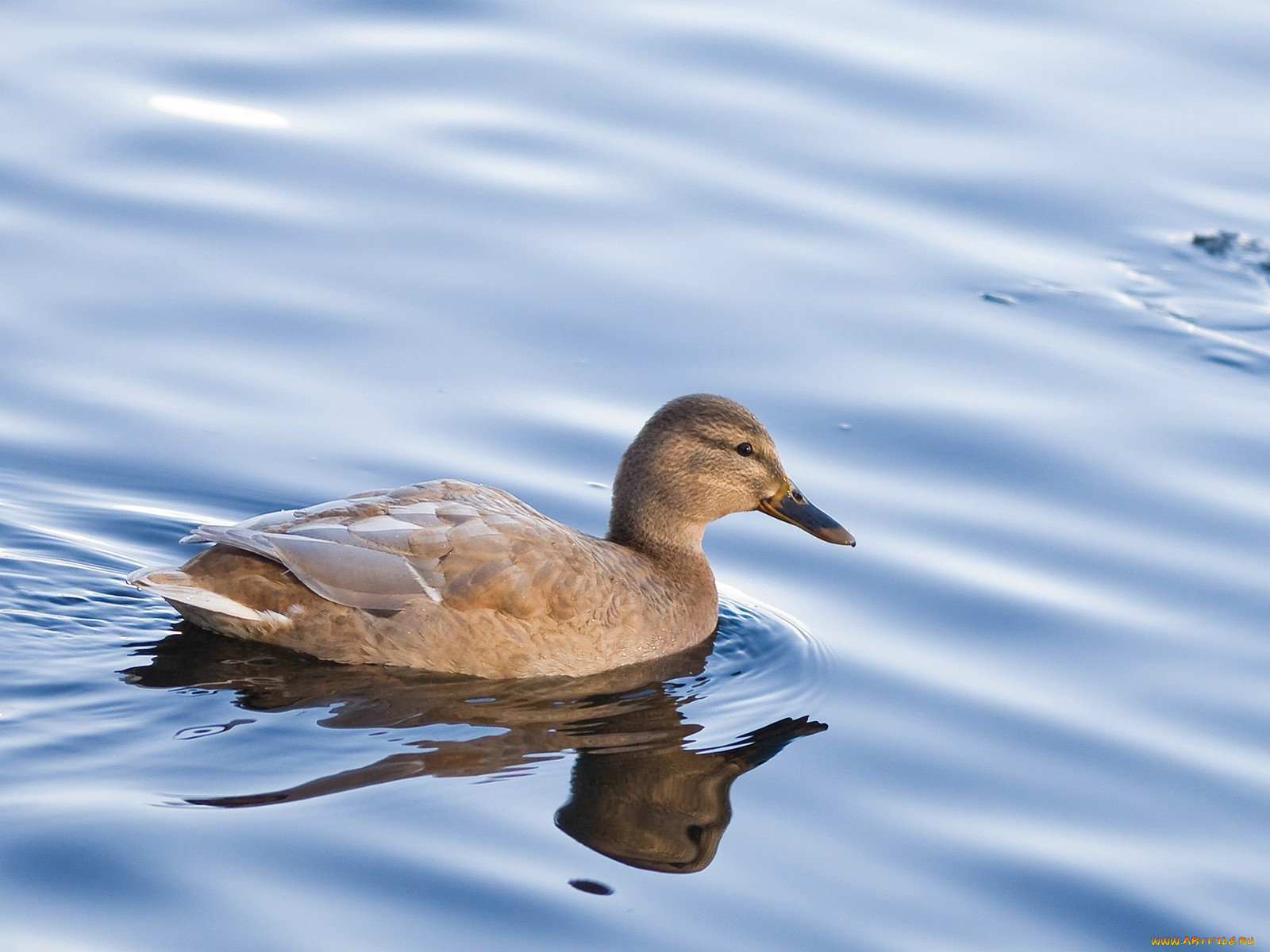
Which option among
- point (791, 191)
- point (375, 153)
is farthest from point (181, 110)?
point (791, 191)

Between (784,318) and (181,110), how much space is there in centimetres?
481

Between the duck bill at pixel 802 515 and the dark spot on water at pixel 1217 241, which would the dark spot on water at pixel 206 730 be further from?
the dark spot on water at pixel 1217 241

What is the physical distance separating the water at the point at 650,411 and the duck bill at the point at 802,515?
34 cm

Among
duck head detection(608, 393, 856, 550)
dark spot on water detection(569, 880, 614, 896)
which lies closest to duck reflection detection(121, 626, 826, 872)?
dark spot on water detection(569, 880, 614, 896)

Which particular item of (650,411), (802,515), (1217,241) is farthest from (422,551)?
(1217,241)

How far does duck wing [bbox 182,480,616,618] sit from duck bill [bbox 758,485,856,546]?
123 cm

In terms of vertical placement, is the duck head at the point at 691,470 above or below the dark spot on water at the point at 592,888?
above

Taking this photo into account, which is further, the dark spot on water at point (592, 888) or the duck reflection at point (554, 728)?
the duck reflection at point (554, 728)

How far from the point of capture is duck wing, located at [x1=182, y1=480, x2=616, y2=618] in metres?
8.11

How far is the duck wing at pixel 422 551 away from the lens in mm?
8109

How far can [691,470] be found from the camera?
29.9ft

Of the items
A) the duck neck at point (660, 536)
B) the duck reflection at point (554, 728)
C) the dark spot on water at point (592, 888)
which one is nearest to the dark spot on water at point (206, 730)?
the duck reflection at point (554, 728)

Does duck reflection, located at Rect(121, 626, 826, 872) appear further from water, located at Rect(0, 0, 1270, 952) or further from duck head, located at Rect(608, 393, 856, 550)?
duck head, located at Rect(608, 393, 856, 550)

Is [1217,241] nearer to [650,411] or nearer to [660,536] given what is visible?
[650,411]
